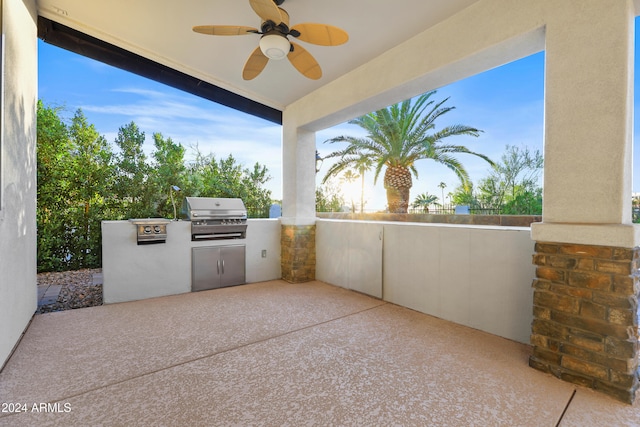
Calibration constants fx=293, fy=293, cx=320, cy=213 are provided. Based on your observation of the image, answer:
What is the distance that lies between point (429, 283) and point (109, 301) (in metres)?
4.19

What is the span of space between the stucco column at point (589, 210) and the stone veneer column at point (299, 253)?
350 cm

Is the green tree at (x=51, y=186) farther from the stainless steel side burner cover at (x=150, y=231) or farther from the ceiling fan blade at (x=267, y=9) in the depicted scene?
the ceiling fan blade at (x=267, y=9)

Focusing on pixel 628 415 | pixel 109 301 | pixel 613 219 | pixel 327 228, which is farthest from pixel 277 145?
pixel 628 415

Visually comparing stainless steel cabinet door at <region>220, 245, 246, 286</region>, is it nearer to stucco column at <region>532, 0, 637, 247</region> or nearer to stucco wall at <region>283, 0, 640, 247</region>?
stucco wall at <region>283, 0, 640, 247</region>

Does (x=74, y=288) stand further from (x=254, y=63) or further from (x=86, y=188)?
(x=254, y=63)

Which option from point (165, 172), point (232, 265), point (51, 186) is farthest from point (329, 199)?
point (51, 186)

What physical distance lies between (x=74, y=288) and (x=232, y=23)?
4738 millimetres

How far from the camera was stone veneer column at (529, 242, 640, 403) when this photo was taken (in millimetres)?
1896

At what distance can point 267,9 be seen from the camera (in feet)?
7.70

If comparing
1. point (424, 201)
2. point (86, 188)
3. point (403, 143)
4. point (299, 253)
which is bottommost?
point (299, 253)

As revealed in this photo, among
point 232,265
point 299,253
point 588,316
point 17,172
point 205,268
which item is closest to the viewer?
point 588,316

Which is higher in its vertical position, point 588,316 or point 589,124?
point 589,124

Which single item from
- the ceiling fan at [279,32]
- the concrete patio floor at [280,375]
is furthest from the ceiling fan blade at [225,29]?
the concrete patio floor at [280,375]

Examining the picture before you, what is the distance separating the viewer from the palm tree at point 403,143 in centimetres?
830
